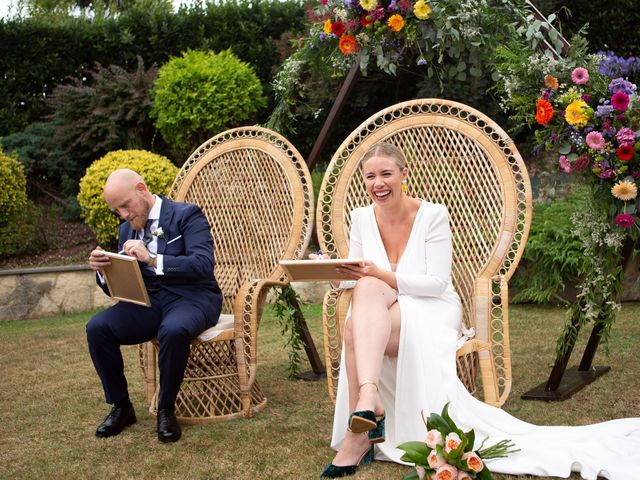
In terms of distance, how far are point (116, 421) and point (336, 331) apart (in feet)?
3.52

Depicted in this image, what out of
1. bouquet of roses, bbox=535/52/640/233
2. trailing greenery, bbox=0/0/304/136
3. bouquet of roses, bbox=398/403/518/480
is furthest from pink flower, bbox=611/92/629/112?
trailing greenery, bbox=0/0/304/136

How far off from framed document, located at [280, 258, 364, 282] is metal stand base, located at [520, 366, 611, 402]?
1.26 m

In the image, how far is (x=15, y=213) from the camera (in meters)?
7.59

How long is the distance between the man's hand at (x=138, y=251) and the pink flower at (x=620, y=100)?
2.13 metres

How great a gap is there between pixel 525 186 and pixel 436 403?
1118 mm

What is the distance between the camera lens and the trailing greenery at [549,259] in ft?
19.6

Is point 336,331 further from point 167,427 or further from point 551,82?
point 551,82

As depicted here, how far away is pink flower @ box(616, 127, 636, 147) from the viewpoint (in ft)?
10.8

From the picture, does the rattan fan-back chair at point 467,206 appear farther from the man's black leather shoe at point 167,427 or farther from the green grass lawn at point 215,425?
the man's black leather shoe at point 167,427

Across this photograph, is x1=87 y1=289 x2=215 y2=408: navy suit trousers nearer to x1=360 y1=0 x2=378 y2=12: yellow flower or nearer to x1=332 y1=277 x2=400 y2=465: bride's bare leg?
x1=332 y1=277 x2=400 y2=465: bride's bare leg

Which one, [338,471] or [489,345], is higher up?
[489,345]

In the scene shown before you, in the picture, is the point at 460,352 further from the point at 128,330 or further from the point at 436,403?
the point at 128,330

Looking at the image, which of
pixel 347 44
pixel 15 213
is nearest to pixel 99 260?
pixel 347 44

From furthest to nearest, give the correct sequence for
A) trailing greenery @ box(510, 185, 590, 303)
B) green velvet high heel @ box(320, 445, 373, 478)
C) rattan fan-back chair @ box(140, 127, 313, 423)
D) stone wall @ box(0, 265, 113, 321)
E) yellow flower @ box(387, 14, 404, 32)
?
stone wall @ box(0, 265, 113, 321) < trailing greenery @ box(510, 185, 590, 303) < yellow flower @ box(387, 14, 404, 32) < rattan fan-back chair @ box(140, 127, 313, 423) < green velvet high heel @ box(320, 445, 373, 478)
